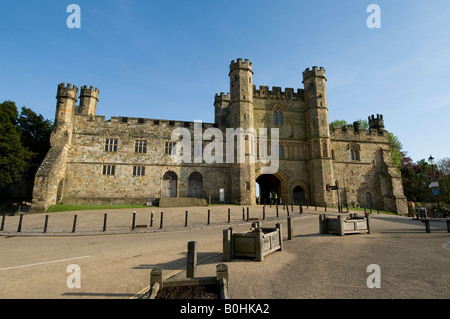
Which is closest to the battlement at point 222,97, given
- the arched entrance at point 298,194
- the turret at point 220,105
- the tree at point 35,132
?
the turret at point 220,105

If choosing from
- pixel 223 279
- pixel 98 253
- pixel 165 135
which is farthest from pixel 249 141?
pixel 223 279

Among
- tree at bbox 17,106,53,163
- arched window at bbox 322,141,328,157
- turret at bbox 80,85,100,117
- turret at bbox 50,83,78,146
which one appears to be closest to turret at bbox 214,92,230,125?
arched window at bbox 322,141,328,157

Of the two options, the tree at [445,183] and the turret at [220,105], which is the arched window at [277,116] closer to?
the turret at [220,105]

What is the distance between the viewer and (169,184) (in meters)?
25.6

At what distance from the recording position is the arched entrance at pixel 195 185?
2601 centimetres

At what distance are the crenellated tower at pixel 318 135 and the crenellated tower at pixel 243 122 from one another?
739 centimetres

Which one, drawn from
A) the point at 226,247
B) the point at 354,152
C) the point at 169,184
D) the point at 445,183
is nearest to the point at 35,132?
the point at 169,184

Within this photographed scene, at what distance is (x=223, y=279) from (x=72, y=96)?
2724 cm

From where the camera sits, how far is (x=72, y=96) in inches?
952

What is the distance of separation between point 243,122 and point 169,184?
35.0 ft

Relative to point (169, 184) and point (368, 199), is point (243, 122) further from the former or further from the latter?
point (368, 199)

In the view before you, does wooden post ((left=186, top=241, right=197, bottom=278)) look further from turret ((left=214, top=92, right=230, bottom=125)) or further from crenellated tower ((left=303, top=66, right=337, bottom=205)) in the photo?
turret ((left=214, top=92, right=230, bottom=125))

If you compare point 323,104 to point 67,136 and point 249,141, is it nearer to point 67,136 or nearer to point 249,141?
point 249,141

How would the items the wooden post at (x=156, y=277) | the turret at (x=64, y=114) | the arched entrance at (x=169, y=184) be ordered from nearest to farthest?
the wooden post at (x=156, y=277)
the turret at (x=64, y=114)
the arched entrance at (x=169, y=184)
